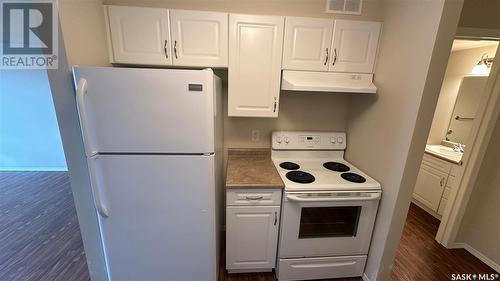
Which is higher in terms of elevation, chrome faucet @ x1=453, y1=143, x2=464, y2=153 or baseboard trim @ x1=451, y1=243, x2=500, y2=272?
chrome faucet @ x1=453, y1=143, x2=464, y2=153

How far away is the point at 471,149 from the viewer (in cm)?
184

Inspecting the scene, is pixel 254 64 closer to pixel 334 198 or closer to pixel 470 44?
pixel 334 198

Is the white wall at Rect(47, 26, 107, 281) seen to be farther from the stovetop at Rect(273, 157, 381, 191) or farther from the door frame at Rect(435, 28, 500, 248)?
the door frame at Rect(435, 28, 500, 248)

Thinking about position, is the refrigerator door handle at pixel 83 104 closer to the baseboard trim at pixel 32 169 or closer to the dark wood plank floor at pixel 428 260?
the dark wood plank floor at pixel 428 260

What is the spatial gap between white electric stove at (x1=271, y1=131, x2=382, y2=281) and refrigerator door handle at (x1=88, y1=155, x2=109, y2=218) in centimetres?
122

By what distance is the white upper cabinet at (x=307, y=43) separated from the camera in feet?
5.04

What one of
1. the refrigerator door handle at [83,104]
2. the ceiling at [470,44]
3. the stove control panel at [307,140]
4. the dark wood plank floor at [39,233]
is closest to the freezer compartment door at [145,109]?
the refrigerator door handle at [83,104]

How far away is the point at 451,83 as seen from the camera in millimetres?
2768

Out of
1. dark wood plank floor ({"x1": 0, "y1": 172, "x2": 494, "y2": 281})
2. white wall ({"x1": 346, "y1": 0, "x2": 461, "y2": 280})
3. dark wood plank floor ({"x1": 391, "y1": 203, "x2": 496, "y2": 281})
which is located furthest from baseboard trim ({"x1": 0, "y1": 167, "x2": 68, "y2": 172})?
dark wood plank floor ({"x1": 391, "y1": 203, "x2": 496, "y2": 281})

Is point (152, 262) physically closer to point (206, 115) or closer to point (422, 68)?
point (206, 115)

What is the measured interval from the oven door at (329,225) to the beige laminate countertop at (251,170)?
213mm

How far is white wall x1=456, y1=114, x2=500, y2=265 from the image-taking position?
1.82 m

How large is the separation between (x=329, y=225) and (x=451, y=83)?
2.91m

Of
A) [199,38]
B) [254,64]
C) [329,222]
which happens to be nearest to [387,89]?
[254,64]
